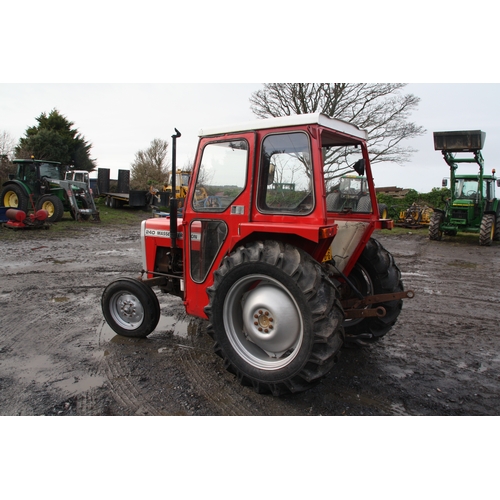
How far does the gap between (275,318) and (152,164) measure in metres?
32.0

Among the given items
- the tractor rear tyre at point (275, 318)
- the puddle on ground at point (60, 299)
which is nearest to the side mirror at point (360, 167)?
the tractor rear tyre at point (275, 318)

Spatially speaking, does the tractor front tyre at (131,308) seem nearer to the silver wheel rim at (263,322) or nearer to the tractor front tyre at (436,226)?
the silver wheel rim at (263,322)

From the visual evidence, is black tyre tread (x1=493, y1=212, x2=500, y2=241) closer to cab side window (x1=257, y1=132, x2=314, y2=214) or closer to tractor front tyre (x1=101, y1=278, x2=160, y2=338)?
cab side window (x1=257, y1=132, x2=314, y2=214)

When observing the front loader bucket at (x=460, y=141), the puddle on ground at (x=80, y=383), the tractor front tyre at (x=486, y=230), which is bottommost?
the puddle on ground at (x=80, y=383)

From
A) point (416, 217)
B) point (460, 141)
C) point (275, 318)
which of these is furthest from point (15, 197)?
point (416, 217)

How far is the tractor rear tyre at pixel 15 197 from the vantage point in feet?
50.5

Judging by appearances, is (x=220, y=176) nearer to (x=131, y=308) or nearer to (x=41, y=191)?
(x=131, y=308)

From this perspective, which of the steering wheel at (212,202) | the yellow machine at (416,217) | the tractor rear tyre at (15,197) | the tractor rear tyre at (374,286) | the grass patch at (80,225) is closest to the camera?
the steering wheel at (212,202)

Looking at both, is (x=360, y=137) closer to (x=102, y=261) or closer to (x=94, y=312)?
(x=94, y=312)

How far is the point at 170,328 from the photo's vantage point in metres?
4.65

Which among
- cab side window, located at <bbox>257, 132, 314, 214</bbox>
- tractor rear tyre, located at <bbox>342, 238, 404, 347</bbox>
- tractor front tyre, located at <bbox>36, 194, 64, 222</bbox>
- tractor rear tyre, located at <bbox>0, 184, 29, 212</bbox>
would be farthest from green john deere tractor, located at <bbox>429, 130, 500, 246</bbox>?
tractor rear tyre, located at <bbox>0, 184, 29, 212</bbox>

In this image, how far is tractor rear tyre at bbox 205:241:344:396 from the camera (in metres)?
2.76

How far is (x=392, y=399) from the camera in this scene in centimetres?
313

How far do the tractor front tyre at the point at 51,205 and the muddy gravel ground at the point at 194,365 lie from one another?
9789mm
